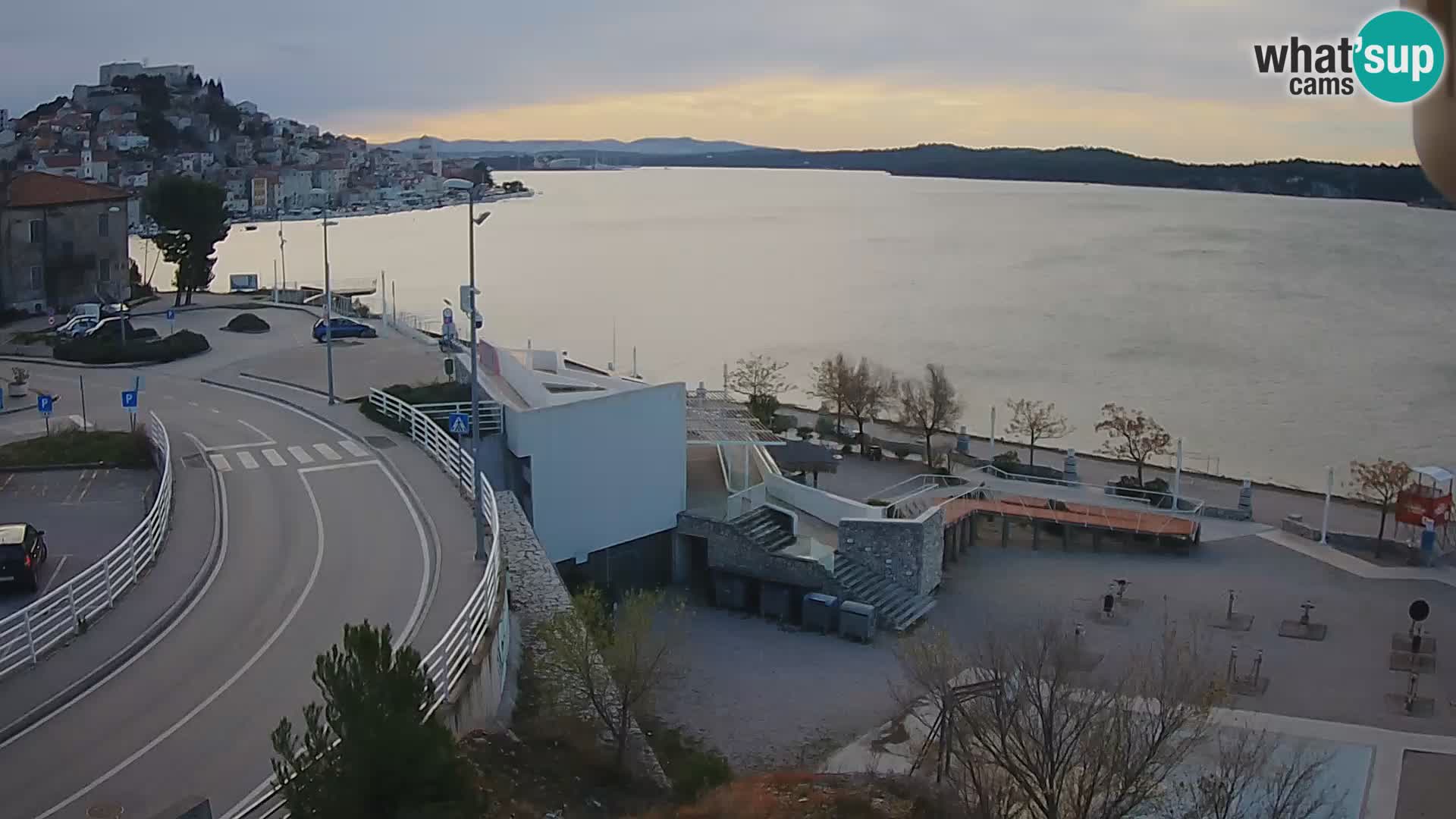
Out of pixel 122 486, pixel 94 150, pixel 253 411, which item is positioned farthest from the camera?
pixel 94 150

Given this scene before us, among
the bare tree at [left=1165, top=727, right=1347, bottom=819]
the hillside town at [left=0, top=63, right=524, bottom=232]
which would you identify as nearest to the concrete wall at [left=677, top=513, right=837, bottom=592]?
the bare tree at [left=1165, top=727, right=1347, bottom=819]

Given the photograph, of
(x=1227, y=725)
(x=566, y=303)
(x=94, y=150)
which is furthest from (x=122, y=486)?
(x=94, y=150)

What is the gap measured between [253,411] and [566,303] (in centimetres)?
7013

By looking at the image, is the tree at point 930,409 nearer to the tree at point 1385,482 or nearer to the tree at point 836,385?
the tree at point 836,385

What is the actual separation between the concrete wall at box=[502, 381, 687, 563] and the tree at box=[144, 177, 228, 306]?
100ft

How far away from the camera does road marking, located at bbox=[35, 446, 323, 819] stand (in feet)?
34.7

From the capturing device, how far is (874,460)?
39.8m

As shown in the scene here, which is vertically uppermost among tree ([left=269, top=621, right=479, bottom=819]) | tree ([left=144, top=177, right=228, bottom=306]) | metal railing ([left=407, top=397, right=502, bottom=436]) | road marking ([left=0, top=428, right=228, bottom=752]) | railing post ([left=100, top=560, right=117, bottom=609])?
tree ([left=144, top=177, right=228, bottom=306])

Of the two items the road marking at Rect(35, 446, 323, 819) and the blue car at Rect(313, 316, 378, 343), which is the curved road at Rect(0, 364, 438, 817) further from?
the blue car at Rect(313, 316, 378, 343)

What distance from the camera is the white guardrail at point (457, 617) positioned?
10227 mm

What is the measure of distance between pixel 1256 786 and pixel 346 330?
1354 inches

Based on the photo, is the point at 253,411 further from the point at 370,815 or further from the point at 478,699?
the point at 370,815

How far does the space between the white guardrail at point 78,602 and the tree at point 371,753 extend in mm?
5578

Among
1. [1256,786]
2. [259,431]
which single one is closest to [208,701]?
[1256,786]
